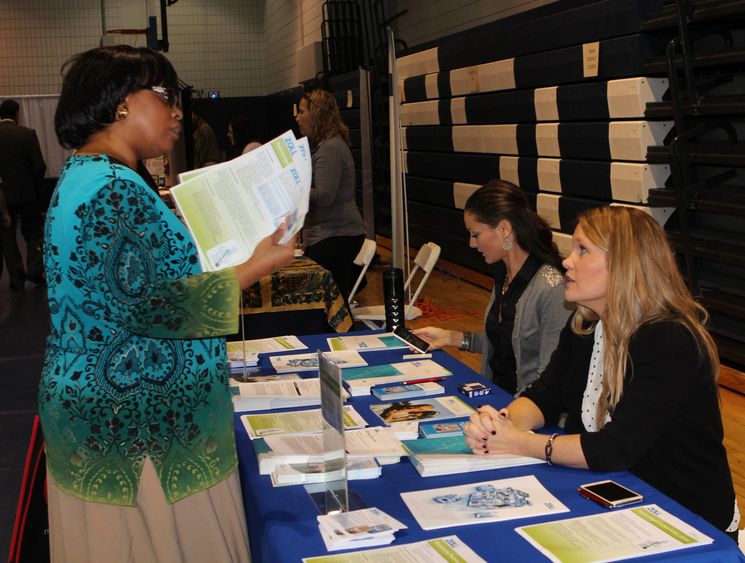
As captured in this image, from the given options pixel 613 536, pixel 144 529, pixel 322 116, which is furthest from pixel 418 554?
pixel 322 116

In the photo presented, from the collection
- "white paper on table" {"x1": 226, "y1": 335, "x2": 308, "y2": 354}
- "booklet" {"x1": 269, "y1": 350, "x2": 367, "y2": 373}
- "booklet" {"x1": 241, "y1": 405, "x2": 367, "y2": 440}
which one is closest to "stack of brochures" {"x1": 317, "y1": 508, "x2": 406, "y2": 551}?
"booklet" {"x1": 241, "y1": 405, "x2": 367, "y2": 440}

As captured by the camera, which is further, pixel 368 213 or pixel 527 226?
pixel 368 213

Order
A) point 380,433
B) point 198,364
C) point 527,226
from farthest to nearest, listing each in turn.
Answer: point 527,226
point 380,433
point 198,364

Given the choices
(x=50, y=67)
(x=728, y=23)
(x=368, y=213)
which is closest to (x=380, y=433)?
(x=728, y=23)

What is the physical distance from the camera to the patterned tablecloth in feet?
16.1

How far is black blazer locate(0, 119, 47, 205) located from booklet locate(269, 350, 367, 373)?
7.35m

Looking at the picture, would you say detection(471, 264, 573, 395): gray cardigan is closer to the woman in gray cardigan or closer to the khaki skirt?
the woman in gray cardigan

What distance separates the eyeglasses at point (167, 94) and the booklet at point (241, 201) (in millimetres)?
172

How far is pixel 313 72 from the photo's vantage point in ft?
45.5

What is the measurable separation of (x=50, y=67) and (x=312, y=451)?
16850mm

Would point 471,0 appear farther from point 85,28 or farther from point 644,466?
point 85,28

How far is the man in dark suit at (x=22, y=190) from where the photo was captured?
9.44 m

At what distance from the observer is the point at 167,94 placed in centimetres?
182

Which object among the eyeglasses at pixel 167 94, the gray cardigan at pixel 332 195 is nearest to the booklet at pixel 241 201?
the eyeglasses at pixel 167 94
